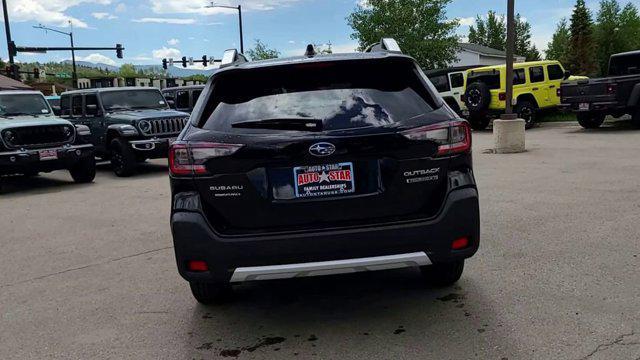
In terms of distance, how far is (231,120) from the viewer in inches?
137

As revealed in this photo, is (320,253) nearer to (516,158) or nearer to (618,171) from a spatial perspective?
(618,171)

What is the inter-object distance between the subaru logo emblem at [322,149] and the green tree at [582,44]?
60130 millimetres

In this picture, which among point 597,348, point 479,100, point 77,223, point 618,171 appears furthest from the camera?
point 479,100

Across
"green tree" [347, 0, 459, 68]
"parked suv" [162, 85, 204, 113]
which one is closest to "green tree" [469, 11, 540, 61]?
"green tree" [347, 0, 459, 68]

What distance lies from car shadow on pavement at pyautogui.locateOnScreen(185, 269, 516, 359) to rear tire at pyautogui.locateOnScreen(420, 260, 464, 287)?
0.06 meters

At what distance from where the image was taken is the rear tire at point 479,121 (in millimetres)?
18138

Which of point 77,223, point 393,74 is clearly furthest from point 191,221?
point 77,223

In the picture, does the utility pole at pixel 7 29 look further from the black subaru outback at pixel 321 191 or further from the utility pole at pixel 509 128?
the black subaru outback at pixel 321 191

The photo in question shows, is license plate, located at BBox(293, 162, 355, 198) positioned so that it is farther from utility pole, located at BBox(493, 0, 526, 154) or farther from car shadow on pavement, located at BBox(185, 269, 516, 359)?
utility pole, located at BBox(493, 0, 526, 154)

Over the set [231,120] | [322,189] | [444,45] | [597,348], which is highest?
[444,45]

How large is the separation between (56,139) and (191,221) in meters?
9.01

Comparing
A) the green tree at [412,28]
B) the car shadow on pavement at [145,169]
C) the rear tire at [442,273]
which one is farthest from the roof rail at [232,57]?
the green tree at [412,28]

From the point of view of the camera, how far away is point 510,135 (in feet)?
40.5

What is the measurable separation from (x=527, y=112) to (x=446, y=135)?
1546 cm
